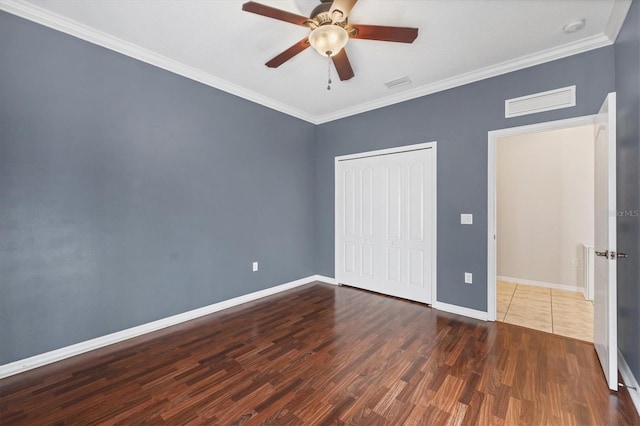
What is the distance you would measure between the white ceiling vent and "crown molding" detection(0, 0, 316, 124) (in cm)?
306

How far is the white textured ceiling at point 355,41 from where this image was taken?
2.12m

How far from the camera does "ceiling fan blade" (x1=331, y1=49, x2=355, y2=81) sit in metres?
2.30

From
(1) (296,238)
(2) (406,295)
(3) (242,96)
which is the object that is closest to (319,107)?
(3) (242,96)

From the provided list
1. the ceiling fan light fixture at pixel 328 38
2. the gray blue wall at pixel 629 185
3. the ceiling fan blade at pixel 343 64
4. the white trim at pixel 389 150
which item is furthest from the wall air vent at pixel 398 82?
the gray blue wall at pixel 629 185

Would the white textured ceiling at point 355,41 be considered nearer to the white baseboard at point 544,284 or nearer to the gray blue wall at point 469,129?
the gray blue wall at point 469,129

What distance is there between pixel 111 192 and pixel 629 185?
4.28 meters

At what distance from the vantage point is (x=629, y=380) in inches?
73.8

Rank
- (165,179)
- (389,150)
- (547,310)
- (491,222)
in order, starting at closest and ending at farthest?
(165,179) → (491,222) → (547,310) → (389,150)

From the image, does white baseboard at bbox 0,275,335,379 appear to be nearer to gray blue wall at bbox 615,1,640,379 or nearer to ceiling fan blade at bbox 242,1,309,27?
ceiling fan blade at bbox 242,1,309,27

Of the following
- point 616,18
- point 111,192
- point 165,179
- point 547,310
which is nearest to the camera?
point 616,18

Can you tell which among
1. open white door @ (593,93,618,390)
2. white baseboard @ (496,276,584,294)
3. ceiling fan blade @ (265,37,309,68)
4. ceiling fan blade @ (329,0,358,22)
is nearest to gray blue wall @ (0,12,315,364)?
ceiling fan blade @ (265,37,309,68)

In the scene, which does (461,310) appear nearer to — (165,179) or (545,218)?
(545,218)

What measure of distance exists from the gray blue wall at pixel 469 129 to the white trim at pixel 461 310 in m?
0.05

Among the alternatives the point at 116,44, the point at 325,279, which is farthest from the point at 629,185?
the point at 116,44
